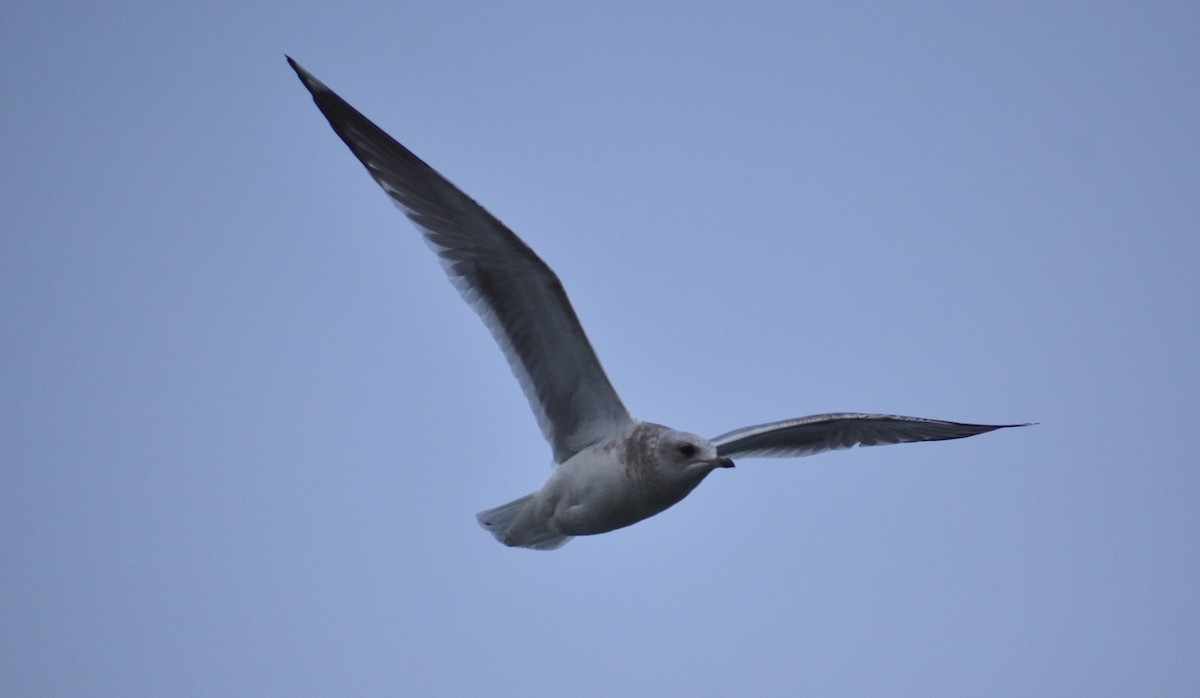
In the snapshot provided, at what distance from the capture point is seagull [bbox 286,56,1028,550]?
6404mm

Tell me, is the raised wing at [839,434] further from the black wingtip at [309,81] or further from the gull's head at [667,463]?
the black wingtip at [309,81]

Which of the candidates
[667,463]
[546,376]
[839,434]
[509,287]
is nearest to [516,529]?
[546,376]

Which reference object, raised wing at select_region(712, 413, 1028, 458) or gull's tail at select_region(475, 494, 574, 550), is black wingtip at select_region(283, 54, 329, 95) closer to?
gull's tail at select_region(475, 494, 574, 550)

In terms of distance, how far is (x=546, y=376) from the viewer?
275 inches

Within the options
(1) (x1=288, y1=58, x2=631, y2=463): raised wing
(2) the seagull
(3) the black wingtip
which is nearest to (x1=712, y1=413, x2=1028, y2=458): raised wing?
(2) the seagull

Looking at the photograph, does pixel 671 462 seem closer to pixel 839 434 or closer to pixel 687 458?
pixel 687 458

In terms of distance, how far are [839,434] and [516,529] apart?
2788mm

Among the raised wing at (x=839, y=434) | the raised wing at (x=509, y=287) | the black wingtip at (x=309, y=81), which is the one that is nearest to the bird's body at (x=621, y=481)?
the raised wing at (x=509, y=287)

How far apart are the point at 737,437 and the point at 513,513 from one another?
1.57 metres

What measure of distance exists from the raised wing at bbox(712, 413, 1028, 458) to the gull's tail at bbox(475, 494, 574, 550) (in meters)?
1.32

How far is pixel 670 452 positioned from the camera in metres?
6.27

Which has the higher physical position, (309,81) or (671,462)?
(309,81)

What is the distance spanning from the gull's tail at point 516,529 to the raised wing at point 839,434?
132cm

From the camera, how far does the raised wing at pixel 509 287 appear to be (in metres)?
6.59
